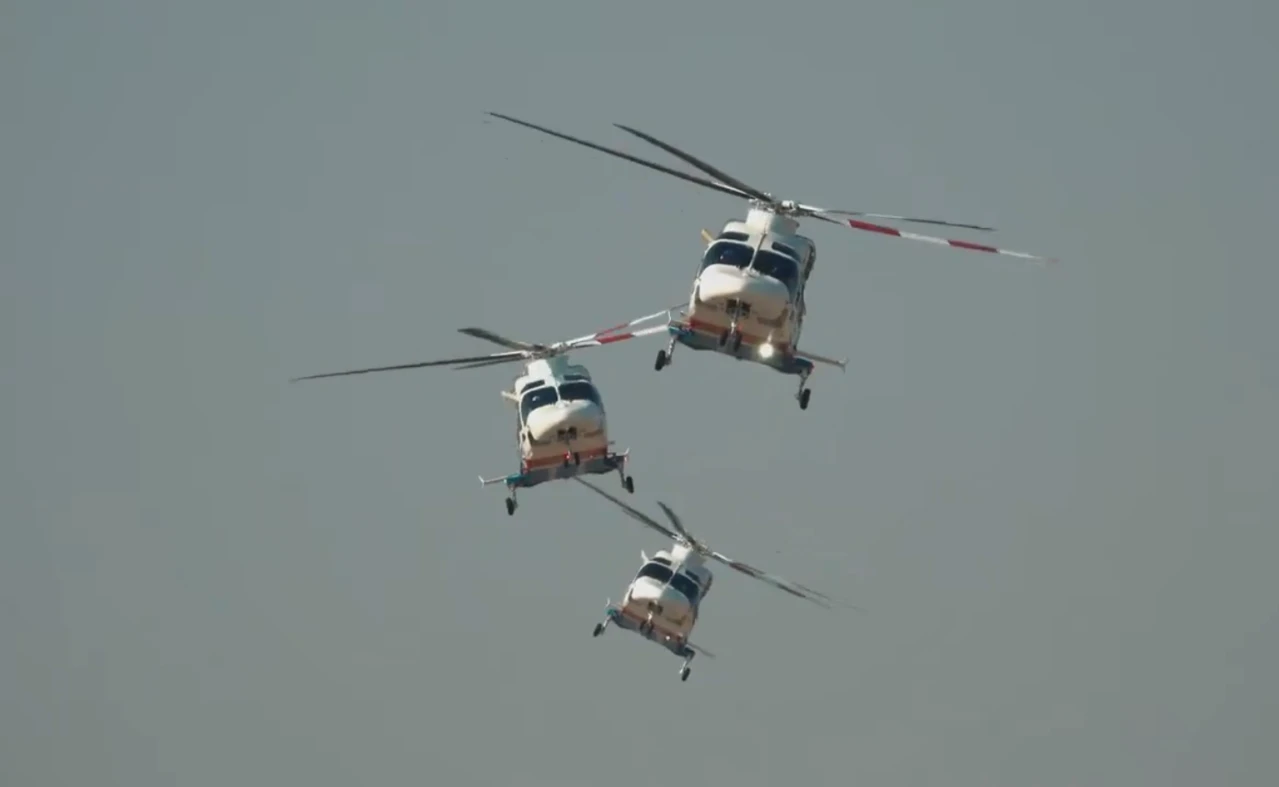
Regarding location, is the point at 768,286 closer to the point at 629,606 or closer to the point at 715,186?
the point at 715,186

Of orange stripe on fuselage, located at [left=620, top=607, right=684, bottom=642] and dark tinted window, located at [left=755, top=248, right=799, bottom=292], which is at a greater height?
dark tinted window, located at [left=755, top=248, right=799, bottom=292]

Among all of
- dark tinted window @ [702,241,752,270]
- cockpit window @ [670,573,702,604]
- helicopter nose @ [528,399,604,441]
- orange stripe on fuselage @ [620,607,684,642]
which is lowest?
orange stripe on fuselage @ [620,607,684,642]

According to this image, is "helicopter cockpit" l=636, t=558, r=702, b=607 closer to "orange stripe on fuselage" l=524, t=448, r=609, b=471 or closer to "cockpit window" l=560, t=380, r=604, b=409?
"orange stripe on fuselage" l=524, t=448, r=609, b=471

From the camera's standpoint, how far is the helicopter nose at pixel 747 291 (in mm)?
72500

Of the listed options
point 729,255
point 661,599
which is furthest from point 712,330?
point 661,599

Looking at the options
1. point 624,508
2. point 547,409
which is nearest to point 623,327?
point 547,409

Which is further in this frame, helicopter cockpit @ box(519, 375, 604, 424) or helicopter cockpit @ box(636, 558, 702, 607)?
helicopter cockpit @ box(636, 558, 702, 607)

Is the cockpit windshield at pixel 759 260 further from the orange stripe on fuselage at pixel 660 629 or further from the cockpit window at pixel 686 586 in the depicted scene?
the orange stripe on fuselage at pixel 660 629

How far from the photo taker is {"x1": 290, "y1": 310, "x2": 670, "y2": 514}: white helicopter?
7856 cm

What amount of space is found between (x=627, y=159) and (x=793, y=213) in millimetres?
9594

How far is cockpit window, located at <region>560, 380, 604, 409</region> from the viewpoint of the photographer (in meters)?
79.3

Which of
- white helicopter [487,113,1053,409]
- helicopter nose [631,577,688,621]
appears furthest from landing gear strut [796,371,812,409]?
helicopter nose [631,577,688,621]

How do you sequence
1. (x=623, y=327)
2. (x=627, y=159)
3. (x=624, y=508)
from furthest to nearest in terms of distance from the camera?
1. (x=624, y=508)
2. (x=623, y=327)
3. (x=627, y=159)

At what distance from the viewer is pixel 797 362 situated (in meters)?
76.2
